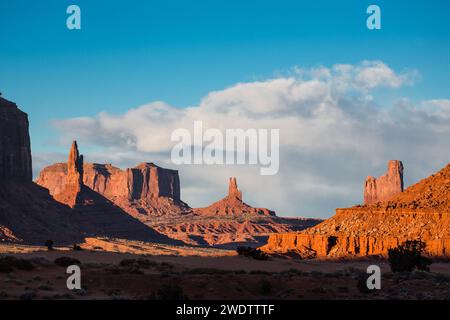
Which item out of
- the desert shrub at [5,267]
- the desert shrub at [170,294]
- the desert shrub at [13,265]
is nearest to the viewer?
the desert shrub at [170,294]

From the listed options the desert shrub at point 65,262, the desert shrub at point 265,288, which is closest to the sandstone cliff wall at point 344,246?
the desert shrub at point 65,262

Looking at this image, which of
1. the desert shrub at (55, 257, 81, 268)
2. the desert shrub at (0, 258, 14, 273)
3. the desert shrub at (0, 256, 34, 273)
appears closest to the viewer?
the desert shrub at (0, 258, 14, 273)

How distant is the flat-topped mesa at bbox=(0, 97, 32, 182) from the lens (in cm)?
16400

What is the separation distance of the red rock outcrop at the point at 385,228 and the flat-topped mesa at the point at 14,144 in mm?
86106

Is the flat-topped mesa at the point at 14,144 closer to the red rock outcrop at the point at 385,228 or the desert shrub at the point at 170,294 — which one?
the red rock outcrop at the point at 385,228

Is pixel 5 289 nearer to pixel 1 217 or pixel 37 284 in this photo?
pixel 37 284

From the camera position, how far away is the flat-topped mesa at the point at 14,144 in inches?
6457

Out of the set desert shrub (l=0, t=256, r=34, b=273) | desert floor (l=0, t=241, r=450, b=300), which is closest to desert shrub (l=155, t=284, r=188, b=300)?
desert floor (l=0, t=241, r=450, b=300)

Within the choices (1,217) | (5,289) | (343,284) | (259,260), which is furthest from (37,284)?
(1,217)

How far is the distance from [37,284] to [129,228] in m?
147

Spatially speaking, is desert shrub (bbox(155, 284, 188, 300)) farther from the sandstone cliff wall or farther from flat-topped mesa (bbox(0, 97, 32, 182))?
flat-topped mesa (bbox(0, 97, 32, 182))

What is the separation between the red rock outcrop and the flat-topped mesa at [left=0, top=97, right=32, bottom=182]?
86.1 metres

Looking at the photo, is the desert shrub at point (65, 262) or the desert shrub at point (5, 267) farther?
the desert shrub at point (65, 262)
